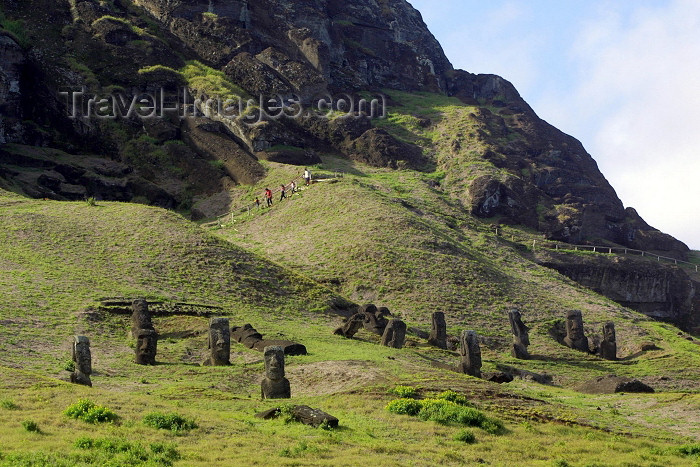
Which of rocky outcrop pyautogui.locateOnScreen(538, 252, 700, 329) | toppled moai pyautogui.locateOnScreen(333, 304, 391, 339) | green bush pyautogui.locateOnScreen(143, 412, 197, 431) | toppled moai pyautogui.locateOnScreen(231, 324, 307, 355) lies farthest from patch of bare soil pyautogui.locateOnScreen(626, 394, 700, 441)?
rocky outcrop pyautogui.locateOnScreen(538, 252, 700, 329)

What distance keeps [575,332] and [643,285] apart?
32.0 metres

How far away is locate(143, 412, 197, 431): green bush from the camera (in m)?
24.2

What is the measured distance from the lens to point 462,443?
85.3 ft

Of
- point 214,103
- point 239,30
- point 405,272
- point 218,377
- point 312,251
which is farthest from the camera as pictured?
point 239,30

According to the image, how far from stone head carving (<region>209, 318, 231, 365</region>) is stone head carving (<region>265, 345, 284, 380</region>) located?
669 centimetres

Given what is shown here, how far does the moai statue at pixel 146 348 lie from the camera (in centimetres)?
3816

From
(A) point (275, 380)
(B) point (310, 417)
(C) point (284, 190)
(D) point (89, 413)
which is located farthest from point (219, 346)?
(C) point (284, 190)

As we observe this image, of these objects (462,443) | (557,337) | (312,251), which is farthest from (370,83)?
(462,443)

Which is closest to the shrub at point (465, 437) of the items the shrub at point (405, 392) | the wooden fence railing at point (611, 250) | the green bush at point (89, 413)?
the shrub at point (405, 392)

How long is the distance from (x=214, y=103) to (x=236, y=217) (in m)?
Result: 20.8

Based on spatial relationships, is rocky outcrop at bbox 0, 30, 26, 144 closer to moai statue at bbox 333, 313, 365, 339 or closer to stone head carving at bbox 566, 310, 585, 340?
moai statue at bbox 333, 313, 365, 339

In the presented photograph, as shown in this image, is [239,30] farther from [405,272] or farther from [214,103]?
[405,272]

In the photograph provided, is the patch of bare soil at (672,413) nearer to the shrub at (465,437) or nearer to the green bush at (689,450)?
the green bush at (689,450)

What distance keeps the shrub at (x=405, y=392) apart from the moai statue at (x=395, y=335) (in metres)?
15.5
